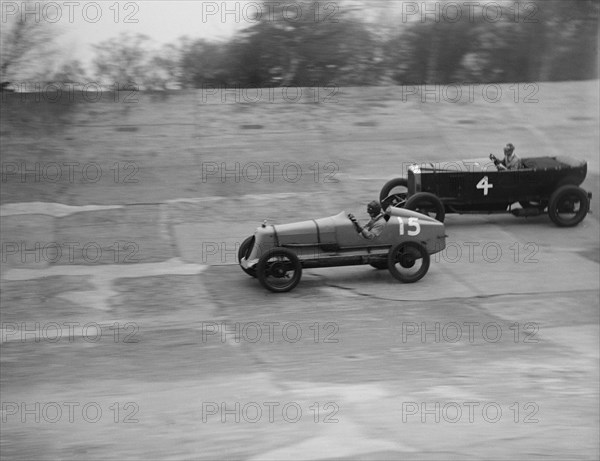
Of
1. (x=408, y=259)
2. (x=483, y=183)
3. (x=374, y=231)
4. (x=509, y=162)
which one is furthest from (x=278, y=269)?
(x=509, y=162)

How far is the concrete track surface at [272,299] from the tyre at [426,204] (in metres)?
0.48

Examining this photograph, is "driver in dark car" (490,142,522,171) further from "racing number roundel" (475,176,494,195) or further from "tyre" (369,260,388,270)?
"tyre" (369,260,388,270)

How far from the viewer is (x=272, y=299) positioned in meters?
11.2

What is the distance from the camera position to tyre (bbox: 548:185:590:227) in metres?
13.9

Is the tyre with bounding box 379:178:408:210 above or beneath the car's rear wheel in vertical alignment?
above

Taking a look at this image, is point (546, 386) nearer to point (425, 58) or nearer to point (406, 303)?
point (406, 303)

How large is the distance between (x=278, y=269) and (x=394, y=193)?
382cm

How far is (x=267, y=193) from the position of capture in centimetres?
1558

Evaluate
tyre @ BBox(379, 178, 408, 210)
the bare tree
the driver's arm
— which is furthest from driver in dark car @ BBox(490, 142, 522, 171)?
the bare tree

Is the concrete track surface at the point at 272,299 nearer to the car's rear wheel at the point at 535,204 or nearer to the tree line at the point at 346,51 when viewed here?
the car's rear wheel at the point at 535,204

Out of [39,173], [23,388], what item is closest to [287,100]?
[39,173]

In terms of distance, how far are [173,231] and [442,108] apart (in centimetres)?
698

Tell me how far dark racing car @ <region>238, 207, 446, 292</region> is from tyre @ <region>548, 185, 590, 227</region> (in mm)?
2761

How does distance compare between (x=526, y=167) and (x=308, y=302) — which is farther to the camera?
(x=526, y=167)
